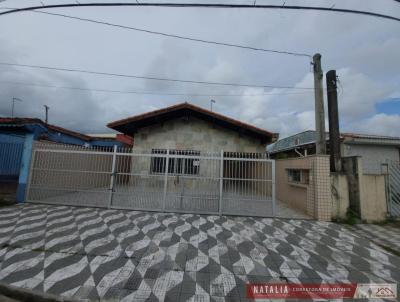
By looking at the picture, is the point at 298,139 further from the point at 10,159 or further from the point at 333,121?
the point at 10,159

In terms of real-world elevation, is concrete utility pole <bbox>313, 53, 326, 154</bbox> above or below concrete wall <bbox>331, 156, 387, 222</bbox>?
above

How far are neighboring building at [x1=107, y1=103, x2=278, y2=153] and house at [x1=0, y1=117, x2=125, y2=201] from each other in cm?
371

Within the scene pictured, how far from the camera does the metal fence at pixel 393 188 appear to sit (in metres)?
6.39

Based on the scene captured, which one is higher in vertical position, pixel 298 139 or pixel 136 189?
pixel 298 139

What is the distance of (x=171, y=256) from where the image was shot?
11.9 ft

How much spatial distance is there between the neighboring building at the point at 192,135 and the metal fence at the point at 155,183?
360 centimetres

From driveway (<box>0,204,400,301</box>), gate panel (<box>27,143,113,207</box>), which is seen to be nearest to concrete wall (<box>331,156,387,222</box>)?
driveway (<box>0,204,400,301</box>)

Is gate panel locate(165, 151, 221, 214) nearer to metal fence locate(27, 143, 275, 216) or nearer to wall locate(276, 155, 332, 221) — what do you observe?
metal fence locate(27, 143, 275, 216)

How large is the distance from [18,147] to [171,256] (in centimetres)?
839

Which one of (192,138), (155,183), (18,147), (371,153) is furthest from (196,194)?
(371,153)

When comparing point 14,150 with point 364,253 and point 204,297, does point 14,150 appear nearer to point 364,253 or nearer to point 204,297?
point 204,297

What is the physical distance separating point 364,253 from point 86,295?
16.9 ft

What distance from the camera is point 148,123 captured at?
11234 millimetres

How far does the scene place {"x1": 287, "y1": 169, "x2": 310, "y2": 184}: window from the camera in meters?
7.11
